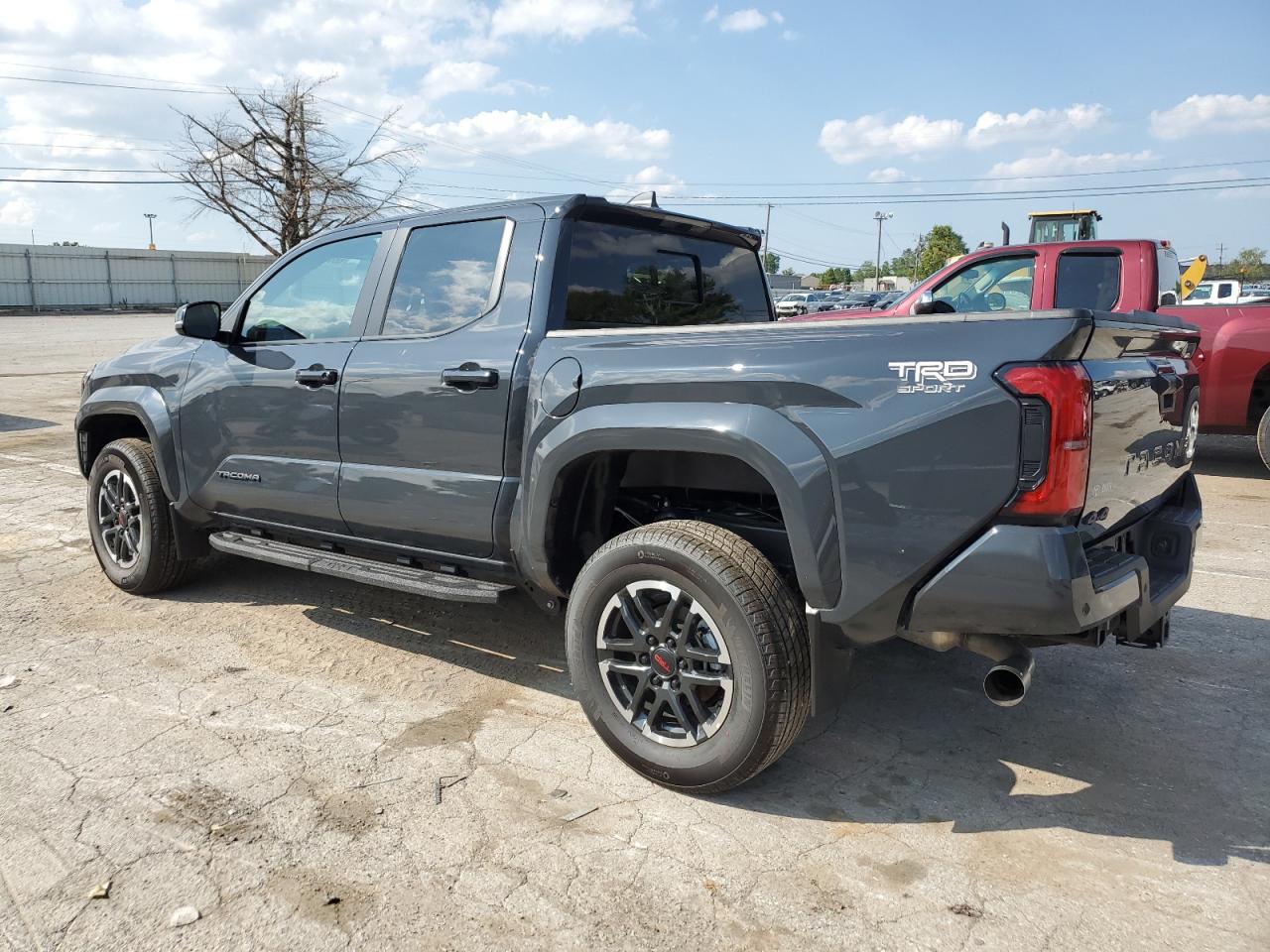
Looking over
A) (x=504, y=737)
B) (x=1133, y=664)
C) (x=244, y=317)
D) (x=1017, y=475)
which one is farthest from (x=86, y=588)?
(x=1133, y=664)

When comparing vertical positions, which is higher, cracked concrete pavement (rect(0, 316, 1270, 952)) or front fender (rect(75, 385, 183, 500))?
front fender (rect(75, 385, 183, 500))

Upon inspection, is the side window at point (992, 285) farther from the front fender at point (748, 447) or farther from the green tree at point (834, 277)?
the green tree at point (834, 277)

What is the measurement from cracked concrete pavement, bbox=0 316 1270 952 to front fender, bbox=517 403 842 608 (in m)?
0.83

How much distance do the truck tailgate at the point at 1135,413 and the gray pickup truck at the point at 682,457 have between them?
0.05 ft

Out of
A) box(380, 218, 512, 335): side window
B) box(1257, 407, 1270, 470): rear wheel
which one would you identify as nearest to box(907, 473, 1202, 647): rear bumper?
box(380, 218, 512, 335): side window

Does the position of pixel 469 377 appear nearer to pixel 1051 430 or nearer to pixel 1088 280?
pixel 1051 430

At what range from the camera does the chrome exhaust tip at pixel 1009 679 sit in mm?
2697

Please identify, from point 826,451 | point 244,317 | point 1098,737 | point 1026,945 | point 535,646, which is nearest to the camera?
point 1026,945

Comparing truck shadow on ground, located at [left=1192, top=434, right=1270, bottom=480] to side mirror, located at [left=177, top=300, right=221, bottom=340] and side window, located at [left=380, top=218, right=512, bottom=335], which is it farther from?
side mirror, located at [left=177, top=300, right=221, bottom=340]

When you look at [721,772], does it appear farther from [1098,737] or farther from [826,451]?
[1098,737]

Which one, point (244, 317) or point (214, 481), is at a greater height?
point (244, 317)

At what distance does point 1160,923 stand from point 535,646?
9.06 ft

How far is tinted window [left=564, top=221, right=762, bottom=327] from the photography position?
148 inches

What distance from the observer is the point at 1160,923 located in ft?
8.05
